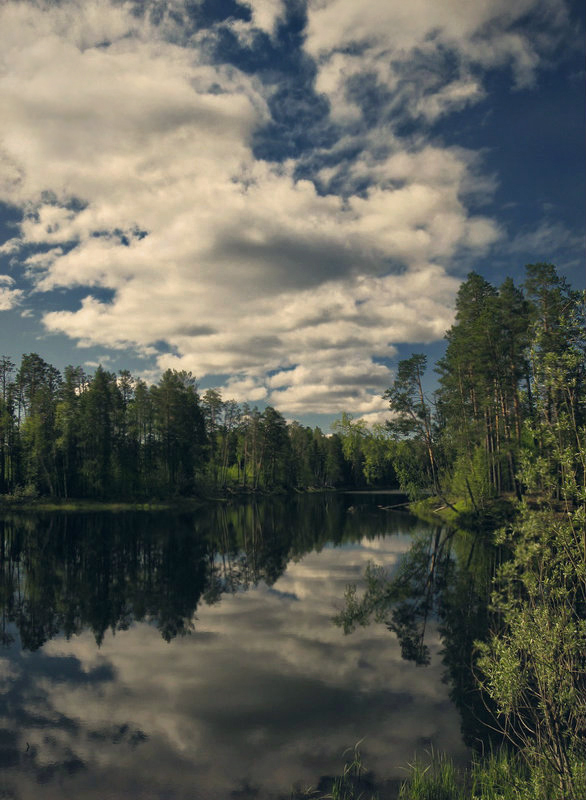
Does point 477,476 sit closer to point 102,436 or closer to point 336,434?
point 102,436

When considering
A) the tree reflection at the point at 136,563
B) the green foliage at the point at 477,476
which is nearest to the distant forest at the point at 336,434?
the green foliage at the point at 477,476

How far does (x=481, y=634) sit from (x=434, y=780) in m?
10.1

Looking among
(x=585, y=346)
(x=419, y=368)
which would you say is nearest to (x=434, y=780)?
(x=585, y=346)

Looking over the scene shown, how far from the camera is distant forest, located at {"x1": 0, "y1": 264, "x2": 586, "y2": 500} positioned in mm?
11688

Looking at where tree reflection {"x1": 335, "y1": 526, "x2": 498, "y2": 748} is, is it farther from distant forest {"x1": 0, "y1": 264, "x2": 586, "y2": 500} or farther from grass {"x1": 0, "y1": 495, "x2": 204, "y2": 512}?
grass {"x1": 0, "y1": 495, "x2": 204, "y2": 512}

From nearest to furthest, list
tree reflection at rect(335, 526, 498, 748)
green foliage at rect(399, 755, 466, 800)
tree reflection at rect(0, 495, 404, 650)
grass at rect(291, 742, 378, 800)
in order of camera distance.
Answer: green foliage at rect(399, 755, 466, 800) < grass at rect(291, 742, 378, 800) < tree reflection at rect(335, 526, 498, 748) < tree reflection at rect(0, 495, 404, 650)

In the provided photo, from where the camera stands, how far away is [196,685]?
1569 cm

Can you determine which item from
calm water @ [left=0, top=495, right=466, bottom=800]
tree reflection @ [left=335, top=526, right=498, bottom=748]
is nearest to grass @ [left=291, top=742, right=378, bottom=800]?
calm water @ [left=0, top=495, right=466, bottom=800]

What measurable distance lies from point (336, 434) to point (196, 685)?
Answer: 150072mm

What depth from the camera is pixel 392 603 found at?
24.4 meters

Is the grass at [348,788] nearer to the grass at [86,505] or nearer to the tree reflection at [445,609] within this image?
the tree reflection at [445,609]

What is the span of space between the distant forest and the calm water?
872cm

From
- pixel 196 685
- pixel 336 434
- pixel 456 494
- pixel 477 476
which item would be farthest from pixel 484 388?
pixel 336 434

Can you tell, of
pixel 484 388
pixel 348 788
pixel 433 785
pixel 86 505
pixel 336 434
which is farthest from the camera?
pixel 336 434
